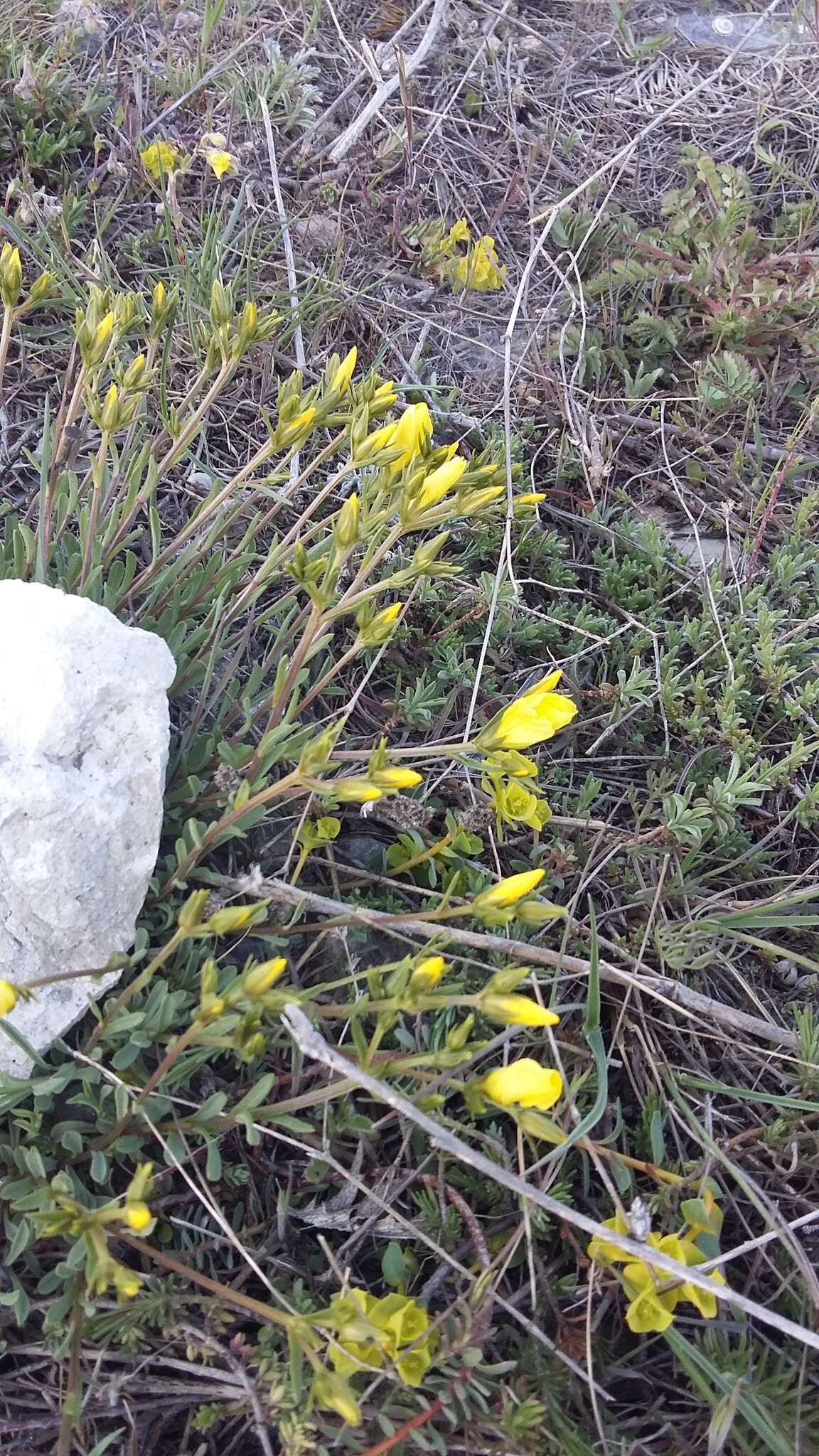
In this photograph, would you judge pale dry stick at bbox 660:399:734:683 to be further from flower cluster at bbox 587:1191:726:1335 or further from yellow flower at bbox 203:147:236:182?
yellow flower at bbox 203:147:236:182

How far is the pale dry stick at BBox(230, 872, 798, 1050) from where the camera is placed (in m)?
1.90

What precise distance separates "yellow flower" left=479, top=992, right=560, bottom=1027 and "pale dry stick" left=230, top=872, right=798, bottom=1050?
26 cm

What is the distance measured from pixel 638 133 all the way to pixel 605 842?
9.05 ft

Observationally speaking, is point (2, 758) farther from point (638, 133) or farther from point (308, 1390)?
point (638, 133)

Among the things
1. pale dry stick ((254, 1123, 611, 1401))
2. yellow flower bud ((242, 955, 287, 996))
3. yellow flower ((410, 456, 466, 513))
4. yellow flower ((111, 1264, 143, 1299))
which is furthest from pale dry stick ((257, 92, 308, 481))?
yellow flower ((111, 1264, 143, 1299))

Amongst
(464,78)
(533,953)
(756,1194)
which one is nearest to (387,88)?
(464,78)

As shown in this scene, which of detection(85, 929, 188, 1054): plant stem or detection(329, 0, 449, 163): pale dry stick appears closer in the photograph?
detection(85, 929, 188, 1054): plant stem

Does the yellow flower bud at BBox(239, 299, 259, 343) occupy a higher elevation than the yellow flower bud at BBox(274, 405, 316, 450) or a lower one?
higher

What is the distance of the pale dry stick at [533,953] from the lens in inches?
74.6

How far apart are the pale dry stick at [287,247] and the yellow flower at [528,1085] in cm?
163

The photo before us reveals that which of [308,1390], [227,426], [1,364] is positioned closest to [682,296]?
[227,426]

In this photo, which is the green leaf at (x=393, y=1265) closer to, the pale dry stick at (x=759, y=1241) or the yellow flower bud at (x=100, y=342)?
the pale dry stick at (x=759, y=1241)

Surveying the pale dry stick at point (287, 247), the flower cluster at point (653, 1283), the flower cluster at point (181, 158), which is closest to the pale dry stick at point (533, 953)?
the flower cluster at point (653, 1283)

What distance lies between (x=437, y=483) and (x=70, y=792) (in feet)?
2.73
